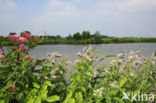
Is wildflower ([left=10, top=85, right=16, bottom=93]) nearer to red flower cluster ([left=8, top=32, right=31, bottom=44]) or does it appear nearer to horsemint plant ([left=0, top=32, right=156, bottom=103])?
horsemint plant ([left=0, top=32, right=156, bottom=103])

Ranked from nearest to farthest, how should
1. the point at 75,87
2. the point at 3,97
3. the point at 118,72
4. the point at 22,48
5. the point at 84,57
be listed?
the point at 3,97 → the point at 22,48 → the point at 75,87 → the point at 84,57 → the point at 118,72

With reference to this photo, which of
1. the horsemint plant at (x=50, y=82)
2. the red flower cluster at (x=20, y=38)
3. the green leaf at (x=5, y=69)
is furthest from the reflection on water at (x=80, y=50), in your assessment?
the green leaf at (x=5, y=69)

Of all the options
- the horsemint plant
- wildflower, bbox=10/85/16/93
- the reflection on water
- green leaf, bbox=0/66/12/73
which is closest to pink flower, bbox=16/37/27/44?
the horsemint plant

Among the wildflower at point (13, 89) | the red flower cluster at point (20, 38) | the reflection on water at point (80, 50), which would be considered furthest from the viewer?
the reflection on water at point (80, 50)

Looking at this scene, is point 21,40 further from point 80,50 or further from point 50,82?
point 80,50

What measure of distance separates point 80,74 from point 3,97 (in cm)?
75

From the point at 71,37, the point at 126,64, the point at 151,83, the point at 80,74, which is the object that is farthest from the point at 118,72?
the point at 71,37

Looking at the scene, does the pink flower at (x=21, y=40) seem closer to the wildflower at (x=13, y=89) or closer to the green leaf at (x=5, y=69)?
the green leaf at (x=5, y=69)

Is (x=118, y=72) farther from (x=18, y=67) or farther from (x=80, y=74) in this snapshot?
(x=18, y=67)

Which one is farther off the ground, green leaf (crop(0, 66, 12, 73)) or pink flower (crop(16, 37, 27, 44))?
pink flower (crop(16, 37, 27, 44))

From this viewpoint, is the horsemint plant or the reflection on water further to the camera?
the reflection on water

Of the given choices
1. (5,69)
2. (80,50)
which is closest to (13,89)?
(5,69)

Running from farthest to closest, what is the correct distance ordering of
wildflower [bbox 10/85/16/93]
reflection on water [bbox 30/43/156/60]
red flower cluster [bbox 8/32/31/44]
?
reflection on water [bbox 30/43/156/60], red flower cluster [bbox 8/32/31/44], wildflower [bbox 10/85/16/93]

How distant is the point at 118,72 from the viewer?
178 cm
